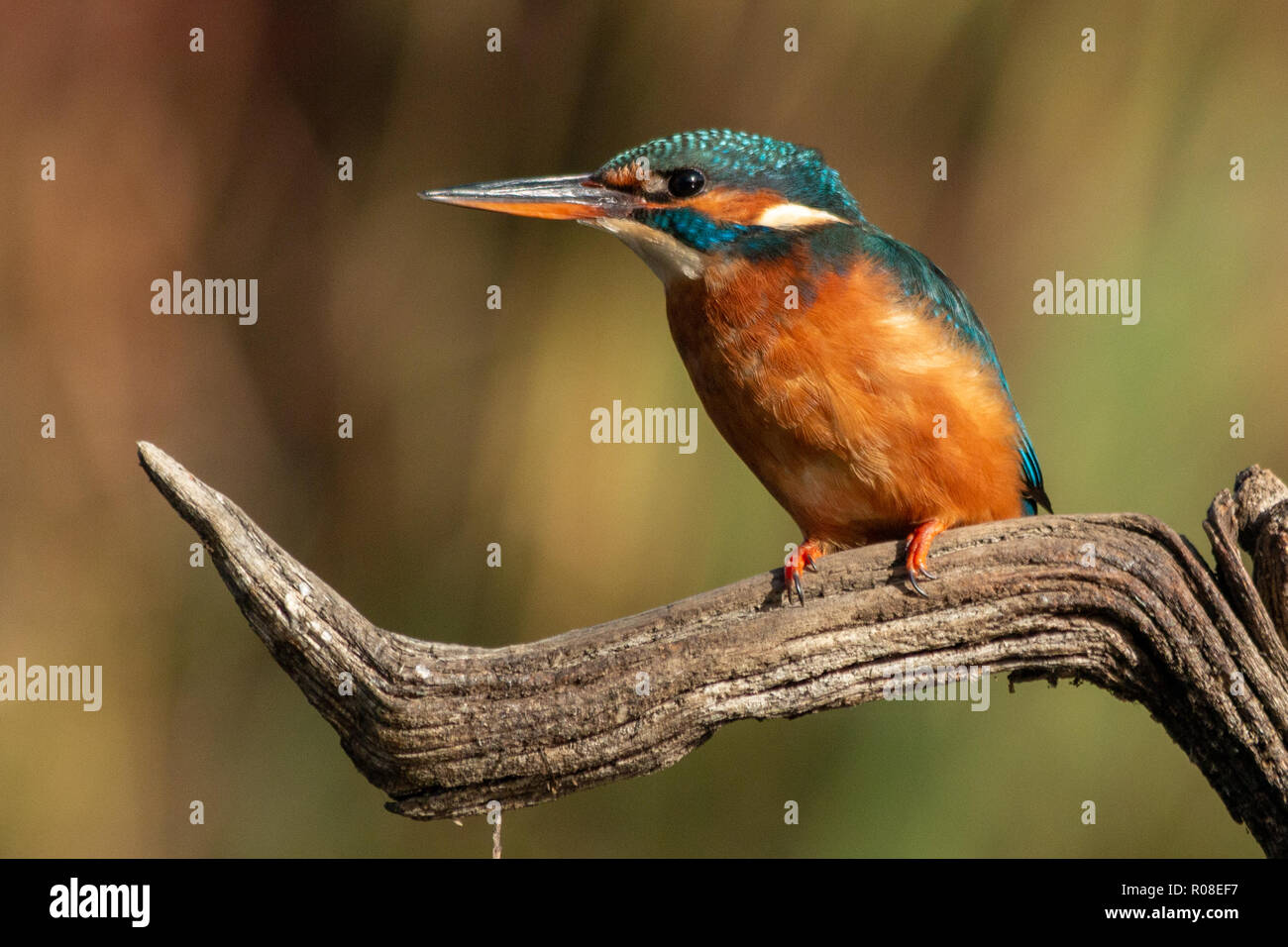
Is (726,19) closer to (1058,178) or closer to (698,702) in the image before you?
(1058,178)

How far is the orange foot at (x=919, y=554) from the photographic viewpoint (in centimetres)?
209

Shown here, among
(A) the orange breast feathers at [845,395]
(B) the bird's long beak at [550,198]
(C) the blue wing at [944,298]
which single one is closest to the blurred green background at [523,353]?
(C) the blue wing at [944,298]

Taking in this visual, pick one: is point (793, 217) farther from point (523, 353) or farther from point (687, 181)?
point (523, 353)

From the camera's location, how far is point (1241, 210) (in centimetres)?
317

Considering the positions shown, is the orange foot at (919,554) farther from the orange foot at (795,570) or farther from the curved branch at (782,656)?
the orange foot at (795,570)

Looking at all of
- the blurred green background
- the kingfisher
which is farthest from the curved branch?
the blurred green background

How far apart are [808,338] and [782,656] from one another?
60cm

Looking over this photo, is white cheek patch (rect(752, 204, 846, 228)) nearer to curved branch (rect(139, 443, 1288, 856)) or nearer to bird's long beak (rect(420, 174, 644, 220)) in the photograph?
bird's long beak (rect(420, 174, 644, 220))

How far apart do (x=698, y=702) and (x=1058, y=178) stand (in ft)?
7.04

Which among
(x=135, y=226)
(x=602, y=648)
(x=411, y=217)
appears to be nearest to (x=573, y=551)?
(x=411, y=217)

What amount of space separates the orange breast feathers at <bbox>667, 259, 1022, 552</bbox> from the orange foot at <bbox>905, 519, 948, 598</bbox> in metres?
0.10

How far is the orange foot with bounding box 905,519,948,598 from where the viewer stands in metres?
2.09

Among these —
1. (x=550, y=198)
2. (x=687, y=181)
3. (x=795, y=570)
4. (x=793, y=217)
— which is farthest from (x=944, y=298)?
(x=550, y=198)

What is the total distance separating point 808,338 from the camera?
87.4 inches
